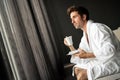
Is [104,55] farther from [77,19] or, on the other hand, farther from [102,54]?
[77,19]

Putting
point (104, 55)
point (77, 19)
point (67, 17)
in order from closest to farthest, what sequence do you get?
1. point (104, 55)
2. point (77, 19)
3. point (67, 17)

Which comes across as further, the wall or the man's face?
the wall

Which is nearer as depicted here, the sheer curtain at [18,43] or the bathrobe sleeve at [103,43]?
the bathrobe sleeve at [103,43]

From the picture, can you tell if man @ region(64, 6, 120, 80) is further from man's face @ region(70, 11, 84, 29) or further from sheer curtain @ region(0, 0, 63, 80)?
sheer curtain @ region(0, 0, 63, 80)

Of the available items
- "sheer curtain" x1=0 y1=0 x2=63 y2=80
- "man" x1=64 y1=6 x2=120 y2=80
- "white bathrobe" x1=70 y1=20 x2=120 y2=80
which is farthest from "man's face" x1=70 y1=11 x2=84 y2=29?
"sheer curtain" x1=0 y1=0 x2=63 y2=80

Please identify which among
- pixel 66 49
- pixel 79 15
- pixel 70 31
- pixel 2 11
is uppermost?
pixel 2 11

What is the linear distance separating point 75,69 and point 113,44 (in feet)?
1.54

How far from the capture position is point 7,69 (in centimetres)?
187

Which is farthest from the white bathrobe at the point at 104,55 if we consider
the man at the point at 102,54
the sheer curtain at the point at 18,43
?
the sheer curtain at the point at 18,43

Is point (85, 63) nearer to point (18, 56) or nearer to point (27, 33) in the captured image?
point (18, 56)

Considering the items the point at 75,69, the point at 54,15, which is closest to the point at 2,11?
the point at 75,69

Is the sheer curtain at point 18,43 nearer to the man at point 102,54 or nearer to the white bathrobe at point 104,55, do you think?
the man at point 102,54

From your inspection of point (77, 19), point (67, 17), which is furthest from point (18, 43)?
point (67, 17)

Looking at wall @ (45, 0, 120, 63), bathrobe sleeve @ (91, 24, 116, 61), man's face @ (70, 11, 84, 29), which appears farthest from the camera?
wall @ (45, 0, 120, 63)
